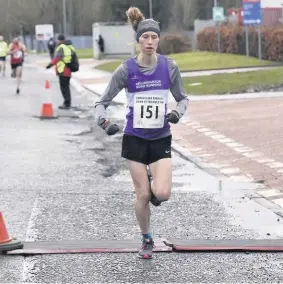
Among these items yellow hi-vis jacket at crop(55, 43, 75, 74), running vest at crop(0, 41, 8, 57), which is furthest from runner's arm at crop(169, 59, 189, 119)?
running vest at crop(0, 41, 8, 57)

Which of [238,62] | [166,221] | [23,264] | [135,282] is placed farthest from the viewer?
[238,62]

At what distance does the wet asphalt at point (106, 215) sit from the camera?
20.3 ft

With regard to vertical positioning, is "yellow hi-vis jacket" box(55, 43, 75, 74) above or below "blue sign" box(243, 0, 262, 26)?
below

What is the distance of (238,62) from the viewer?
36844 millimetres

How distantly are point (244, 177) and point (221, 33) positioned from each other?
36117 mm

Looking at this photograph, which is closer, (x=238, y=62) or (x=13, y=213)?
(x=13, y=213)

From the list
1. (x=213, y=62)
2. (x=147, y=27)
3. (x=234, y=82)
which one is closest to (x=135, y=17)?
(x=147, y=27)

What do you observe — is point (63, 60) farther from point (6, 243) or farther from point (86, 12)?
point (86, 12)

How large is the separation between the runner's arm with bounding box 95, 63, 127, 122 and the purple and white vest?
5 centimetres

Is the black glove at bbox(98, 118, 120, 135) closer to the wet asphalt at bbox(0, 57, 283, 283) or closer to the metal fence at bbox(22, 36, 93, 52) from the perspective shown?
the wet asphalt at bbox(0, 57, 283, 283)

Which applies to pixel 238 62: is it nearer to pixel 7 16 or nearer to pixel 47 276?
pixel 47 276

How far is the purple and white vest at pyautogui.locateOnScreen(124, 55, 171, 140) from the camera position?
6.45 meters

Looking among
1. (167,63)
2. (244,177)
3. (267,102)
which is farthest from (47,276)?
(267,102)

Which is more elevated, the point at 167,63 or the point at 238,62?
the point at 167,63
